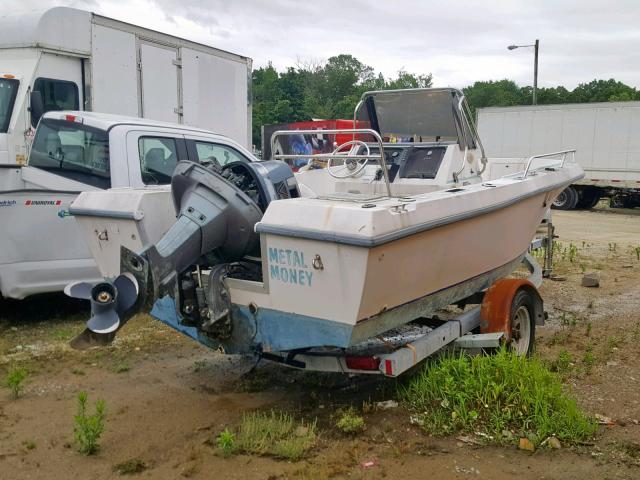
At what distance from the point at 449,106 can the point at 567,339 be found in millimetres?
2343

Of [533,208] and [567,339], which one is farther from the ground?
[533,208]

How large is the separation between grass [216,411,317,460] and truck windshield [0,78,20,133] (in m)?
6.55

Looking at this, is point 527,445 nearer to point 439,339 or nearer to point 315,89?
point 439,339

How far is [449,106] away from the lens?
243 inches

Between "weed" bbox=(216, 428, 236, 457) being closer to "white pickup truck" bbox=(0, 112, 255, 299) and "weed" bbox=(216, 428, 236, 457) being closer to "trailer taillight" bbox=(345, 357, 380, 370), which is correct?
"trailer taillight" bbox=(345, 357, 380, 370)

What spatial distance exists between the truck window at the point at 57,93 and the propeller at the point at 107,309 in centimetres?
625

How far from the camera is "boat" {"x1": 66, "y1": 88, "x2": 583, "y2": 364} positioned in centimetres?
Answer: 359

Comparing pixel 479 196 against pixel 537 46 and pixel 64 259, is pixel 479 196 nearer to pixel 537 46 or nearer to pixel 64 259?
pixel 64 259

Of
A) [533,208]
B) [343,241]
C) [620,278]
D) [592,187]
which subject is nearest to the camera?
[343,241]

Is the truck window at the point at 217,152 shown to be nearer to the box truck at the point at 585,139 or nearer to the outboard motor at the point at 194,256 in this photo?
the outboard motor at the point at 194,256

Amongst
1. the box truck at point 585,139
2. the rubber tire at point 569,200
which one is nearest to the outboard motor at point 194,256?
the box truck at point 585,139

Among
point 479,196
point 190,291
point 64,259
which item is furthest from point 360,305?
point 64,259

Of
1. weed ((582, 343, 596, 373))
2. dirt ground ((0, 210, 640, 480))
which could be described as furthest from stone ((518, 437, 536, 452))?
weed ((582, 343, 596, 373))

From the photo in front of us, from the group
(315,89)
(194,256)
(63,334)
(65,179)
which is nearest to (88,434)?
(194,256)
